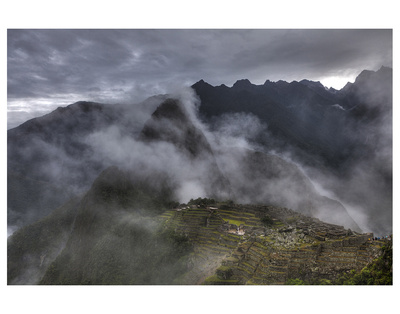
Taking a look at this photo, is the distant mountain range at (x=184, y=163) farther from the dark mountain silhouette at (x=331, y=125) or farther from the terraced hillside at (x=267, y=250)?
the terraced hillside at (x=267, y=250)

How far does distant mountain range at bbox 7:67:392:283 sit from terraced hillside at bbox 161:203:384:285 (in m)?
2.26

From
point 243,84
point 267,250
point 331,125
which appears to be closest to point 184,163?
point 331,125

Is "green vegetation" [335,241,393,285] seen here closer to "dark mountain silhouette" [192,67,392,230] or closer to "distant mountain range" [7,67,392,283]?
"dark mountain silhouette" [192,67,392,230]

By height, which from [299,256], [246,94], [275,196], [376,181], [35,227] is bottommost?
[275,196]

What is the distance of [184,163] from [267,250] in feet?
87.5

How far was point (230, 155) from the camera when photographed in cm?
4309

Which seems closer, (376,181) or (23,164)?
(376,181)

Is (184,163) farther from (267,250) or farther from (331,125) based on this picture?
(267,250)

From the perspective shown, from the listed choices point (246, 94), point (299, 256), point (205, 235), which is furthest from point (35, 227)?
point (246, 94)

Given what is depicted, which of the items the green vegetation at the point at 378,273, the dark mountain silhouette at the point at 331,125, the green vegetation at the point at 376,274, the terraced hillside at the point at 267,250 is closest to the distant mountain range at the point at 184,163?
the dark mountain silhouette at the point at 331,125

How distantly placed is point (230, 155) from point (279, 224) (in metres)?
27.1

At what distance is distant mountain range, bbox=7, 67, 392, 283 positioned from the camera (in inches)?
763

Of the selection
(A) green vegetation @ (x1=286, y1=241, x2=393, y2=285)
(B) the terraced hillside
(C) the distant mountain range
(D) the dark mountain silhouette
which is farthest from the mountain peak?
(A) green vegetation @ (x1=286, y1=241, x2=393, y2=285)

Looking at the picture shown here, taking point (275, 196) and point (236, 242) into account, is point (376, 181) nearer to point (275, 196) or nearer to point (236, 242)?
point (236, 242)
